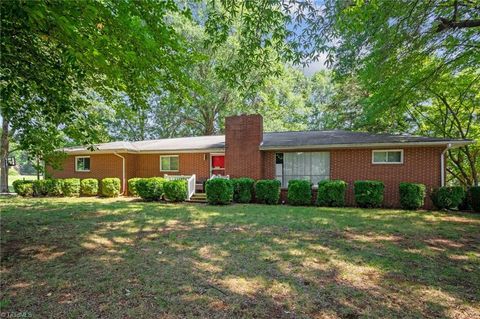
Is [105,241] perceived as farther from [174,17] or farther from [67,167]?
[174,17]

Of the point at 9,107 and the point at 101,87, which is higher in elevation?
the point at 101,87

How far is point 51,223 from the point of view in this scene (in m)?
7.86

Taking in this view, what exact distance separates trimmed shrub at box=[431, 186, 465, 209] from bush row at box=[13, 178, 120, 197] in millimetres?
15427

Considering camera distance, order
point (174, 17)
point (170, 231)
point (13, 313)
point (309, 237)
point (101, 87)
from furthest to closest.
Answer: point (174, 17), point (101, 87), point (170, 231), point (309, 237), point (13, 313)

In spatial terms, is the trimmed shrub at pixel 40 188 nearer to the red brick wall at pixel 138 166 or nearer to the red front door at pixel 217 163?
the red brick wall at pixel 138 166

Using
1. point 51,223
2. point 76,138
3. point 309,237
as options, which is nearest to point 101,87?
point 76,138

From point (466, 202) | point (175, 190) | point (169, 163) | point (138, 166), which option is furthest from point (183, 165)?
point (466, 202)

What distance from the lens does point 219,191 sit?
12.0 metres

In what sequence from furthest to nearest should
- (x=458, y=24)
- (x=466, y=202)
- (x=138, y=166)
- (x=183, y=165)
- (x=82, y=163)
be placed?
(x=82, y=163) → (x=138, y=166) → (x=183, y=165) → (x=466, y=202) → (x=458, y=24)

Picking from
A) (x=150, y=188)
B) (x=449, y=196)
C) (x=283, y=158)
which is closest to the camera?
(x=449, y=196)

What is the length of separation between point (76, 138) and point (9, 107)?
5.35 feet

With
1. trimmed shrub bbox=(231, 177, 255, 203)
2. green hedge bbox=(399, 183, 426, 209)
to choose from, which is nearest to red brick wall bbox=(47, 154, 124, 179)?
trimmed shrub bbox=(231, 177, 255, 203)

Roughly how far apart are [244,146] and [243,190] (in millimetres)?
2431

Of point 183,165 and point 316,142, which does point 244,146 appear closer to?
point 316,142
